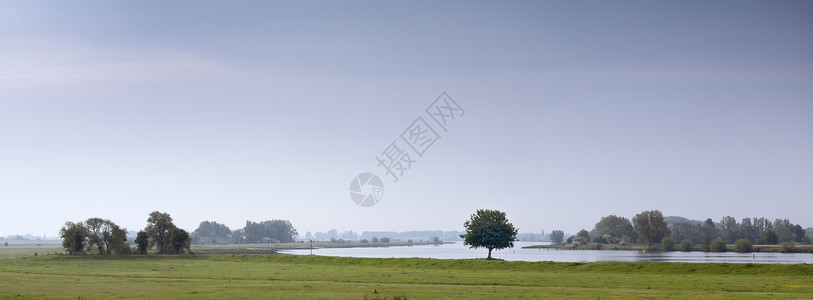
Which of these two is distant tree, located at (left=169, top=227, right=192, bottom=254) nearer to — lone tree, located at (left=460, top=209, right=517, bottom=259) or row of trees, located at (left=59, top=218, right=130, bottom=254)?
row of trees, located at (left=59, top=218, right=130, bottom=254)

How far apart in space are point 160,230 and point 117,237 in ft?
25.8

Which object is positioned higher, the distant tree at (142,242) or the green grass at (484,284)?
the distant tree at (142,242)

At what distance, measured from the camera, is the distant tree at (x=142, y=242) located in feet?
391

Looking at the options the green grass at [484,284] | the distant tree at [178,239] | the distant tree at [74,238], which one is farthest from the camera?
the distant tree at [178,239]

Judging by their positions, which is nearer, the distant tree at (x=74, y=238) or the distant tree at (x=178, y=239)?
the distant tree at (x=74, y=238)

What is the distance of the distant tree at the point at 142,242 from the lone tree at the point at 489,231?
5726 centimetres

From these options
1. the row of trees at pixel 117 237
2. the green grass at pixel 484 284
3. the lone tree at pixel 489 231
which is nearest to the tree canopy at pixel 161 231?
the row of trees at pixel 117 237

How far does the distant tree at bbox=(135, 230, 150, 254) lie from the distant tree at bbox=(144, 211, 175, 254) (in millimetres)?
1838

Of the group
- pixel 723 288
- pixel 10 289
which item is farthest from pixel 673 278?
pixel 10 289

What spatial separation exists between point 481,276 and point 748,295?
89.2ft

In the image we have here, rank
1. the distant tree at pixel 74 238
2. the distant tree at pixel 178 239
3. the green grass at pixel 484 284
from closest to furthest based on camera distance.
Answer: the green grass at pixel 484 284, the distant tree at pixel 74 238, the distant tree at pixel 178 239

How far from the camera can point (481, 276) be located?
6838 cm

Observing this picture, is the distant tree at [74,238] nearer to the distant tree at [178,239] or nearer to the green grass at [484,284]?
the distant tree at [178,239]

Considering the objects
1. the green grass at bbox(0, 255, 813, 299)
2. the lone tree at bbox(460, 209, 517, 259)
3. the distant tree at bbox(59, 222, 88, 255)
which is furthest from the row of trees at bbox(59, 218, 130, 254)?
the lone tree at bbox(460, 209, 517, 259)
